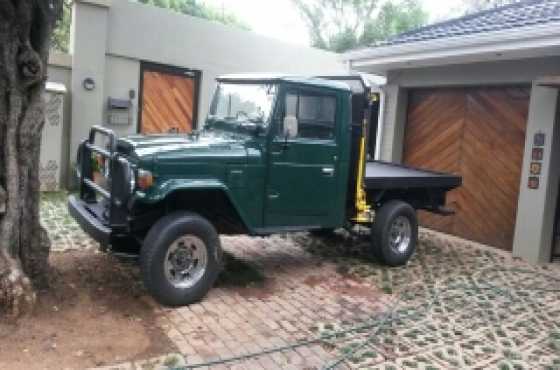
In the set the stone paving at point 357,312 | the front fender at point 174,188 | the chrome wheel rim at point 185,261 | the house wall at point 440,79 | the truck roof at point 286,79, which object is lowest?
the stone paving at point 357,312

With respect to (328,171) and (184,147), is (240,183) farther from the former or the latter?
(328,171)

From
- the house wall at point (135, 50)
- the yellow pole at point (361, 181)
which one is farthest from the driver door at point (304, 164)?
the house wall at point (135, 50)

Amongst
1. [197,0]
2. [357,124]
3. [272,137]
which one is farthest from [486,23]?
[197,0]

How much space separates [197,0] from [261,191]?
20.8 meters

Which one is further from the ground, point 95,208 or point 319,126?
point 319,126

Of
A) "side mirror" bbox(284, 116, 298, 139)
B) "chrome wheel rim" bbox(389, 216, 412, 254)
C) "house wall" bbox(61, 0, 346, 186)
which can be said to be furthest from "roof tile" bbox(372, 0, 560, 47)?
"side mirror" bbox(284, 116, 298, 139)

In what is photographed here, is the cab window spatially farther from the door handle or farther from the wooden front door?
the wooden front door

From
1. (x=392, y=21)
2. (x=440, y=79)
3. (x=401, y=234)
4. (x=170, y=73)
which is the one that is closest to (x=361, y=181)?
(x=401, y=234)

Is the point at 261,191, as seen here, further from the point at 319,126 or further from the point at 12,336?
the point at 12,336

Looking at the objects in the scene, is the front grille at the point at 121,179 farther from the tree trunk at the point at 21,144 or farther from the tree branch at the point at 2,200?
the tree branch at the point at 2,200

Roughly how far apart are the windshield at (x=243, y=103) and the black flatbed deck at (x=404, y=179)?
5.13 feet

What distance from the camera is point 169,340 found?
400cm

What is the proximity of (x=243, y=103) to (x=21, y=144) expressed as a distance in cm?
232

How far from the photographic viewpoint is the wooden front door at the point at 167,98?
33.1 feet
